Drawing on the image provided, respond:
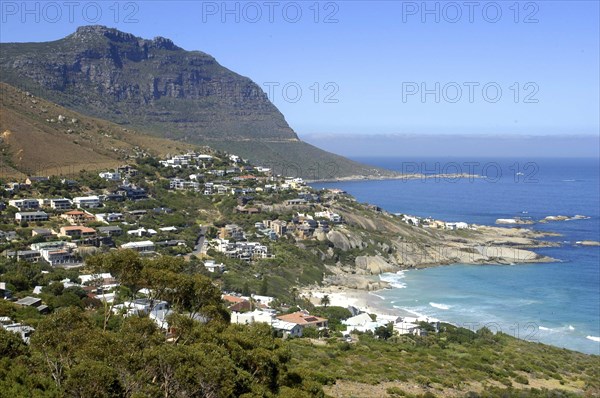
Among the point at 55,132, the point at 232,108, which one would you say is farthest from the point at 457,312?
the point at 232,108

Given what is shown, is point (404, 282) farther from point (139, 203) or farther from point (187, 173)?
point (187, 173)

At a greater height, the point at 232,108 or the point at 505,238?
the point at 232,108

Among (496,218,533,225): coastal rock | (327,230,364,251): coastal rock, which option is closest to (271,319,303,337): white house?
(327,230,364,251): coastal rock

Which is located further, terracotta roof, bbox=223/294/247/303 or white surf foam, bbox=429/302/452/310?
white surf foam, bbox=429/302/452/310

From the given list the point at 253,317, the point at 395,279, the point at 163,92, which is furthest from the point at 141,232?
the point at 163,92

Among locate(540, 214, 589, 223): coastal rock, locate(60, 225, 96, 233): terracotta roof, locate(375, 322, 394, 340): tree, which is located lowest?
locate(375, 322, 394, 340): tree

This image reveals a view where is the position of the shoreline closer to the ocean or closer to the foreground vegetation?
the ocean
